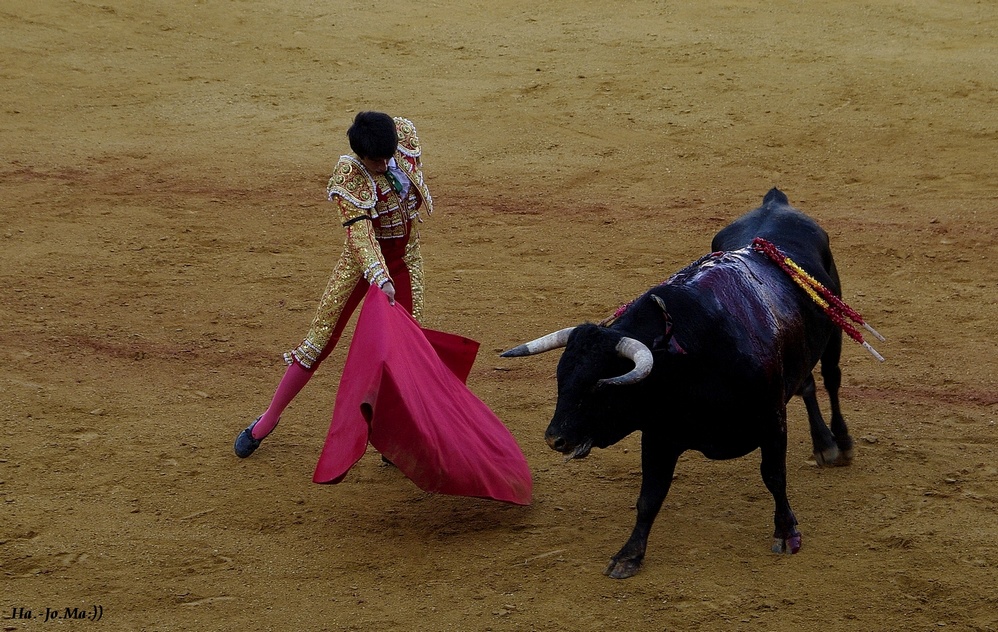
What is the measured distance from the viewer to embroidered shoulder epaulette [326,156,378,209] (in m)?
4.83

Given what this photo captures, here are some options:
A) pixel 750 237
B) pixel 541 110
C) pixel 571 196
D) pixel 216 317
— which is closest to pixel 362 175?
pixel 750 237

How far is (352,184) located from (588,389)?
143cm

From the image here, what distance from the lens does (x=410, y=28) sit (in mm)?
12141

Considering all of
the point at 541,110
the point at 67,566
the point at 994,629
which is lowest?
the point at 67,566

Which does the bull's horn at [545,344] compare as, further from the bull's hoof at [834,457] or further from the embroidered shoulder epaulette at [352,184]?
the bull's hoof at [834,457]

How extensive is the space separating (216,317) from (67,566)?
276 centimetres

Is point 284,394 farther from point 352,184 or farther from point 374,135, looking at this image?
point 374,135

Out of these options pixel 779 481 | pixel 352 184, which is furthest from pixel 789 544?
pixel 352 184

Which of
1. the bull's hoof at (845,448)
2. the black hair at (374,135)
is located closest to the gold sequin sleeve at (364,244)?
the black hair at (374,135)

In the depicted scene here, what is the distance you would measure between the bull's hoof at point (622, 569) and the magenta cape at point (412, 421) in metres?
0.60

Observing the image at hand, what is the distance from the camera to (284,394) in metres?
5.36

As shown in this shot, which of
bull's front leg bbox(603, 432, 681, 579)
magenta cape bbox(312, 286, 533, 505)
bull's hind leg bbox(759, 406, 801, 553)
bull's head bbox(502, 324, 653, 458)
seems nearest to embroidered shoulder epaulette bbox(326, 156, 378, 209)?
magenta cape bbox(312, 286, 533, 505)

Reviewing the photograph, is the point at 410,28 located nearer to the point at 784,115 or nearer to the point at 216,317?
the point at 784,115

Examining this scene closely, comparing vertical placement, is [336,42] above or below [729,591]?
above
